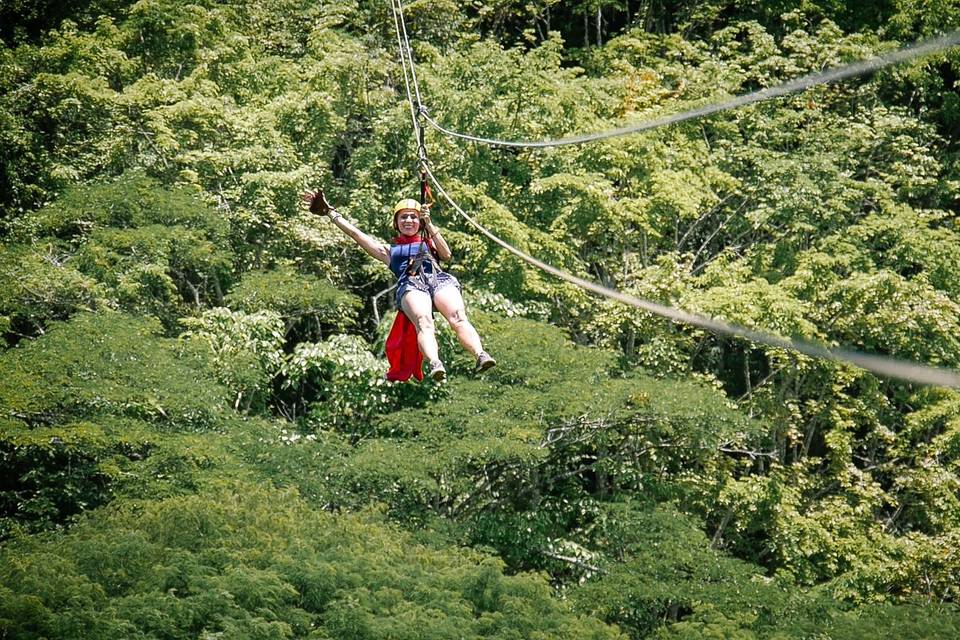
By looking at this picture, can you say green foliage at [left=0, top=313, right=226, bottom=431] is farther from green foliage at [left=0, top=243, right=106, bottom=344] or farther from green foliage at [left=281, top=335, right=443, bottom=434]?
green foliage at [left=281, top=335, right=443, bottom=434]

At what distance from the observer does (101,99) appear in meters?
14.3

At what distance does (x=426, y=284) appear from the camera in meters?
6.52

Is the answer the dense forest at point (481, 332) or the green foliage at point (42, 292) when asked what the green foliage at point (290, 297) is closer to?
the dense forest at point (481, 332)

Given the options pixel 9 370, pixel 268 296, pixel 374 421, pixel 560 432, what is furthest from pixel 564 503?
pixel 9 370

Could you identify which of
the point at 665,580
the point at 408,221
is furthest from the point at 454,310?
the point at 665,580

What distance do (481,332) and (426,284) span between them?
213 inches

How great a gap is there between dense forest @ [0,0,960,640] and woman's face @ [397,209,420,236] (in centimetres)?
312

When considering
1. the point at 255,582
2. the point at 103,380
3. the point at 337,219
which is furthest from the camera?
the point at 103,380

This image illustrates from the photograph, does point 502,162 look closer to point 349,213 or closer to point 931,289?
point 349,213

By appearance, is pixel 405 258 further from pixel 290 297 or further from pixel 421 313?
pixel 290 297

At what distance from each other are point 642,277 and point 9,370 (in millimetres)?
5632

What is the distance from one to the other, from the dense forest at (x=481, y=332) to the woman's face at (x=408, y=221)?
3.12 meters

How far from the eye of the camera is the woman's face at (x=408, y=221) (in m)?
6.51

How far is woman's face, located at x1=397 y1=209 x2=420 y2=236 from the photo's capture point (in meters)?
6.51
